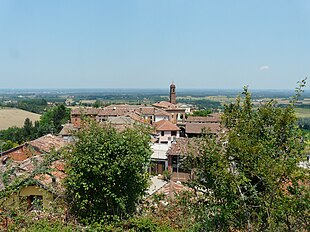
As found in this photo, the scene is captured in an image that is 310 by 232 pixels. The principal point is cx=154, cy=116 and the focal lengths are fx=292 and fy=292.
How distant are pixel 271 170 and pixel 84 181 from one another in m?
5.31

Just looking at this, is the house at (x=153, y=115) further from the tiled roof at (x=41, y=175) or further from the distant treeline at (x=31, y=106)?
the distant treeline at (x=31, y=106)

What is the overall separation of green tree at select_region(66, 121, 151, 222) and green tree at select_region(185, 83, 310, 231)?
6.06 feet

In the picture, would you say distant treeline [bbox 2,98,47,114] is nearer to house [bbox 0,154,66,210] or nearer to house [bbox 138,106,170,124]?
house [bbox 138,106,170,124]

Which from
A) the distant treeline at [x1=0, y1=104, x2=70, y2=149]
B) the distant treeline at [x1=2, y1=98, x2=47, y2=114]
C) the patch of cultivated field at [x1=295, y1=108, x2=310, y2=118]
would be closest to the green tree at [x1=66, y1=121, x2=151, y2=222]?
the patch of cultivated field at [x1=295, y1=108, x2=310, y2=118]

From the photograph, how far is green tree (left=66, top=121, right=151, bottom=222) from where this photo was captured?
8.59 meters

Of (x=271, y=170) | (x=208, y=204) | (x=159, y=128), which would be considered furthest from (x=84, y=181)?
(x=159, y=128)

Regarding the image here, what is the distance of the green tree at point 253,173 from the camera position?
5658 mm

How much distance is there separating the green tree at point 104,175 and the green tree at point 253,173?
185cm

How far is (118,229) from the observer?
797 centimetres

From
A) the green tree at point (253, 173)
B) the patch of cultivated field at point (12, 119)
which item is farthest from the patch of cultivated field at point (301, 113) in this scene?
the patch of cultivated field at point (12, 119)

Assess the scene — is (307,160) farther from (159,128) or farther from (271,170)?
(159,128)

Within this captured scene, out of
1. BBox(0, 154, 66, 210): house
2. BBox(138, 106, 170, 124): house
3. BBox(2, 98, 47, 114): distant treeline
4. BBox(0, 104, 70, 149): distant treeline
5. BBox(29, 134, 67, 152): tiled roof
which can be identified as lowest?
BBox(2, 98, 47, 114): distant treeline

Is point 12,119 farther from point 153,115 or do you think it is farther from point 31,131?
point 153,115

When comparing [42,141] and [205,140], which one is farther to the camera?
[42,141]
